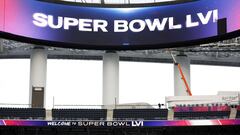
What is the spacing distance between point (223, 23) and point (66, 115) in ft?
42.5

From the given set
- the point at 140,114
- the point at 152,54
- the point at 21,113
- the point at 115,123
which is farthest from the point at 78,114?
the point at 152,54

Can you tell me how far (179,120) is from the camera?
90.3 ft

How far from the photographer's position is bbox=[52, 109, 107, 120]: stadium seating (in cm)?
2956

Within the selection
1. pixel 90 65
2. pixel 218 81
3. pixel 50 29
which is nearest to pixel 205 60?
pixel 218 81

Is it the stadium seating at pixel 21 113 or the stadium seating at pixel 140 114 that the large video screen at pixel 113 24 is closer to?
the stadium seating at pixel 140 114

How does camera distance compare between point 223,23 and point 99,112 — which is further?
point 99,112

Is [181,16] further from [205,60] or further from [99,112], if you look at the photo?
[205,60]

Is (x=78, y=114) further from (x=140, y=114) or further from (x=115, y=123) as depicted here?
(x=140, y=114)

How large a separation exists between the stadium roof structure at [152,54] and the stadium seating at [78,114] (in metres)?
12.3

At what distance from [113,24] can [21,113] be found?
9295 mm

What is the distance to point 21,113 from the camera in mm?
29281

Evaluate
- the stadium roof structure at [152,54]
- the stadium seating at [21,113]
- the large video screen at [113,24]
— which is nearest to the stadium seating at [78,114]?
the stadium seating at [21,113]

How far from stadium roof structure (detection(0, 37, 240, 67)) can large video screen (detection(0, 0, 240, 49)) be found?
1217cm

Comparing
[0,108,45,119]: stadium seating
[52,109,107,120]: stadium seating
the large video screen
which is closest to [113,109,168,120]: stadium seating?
[52,109,107,120]: stadium seating
